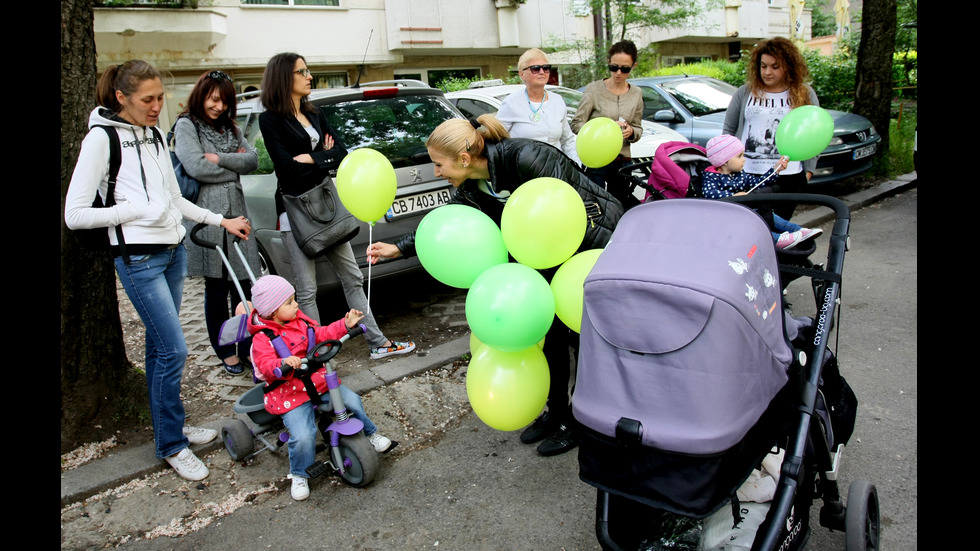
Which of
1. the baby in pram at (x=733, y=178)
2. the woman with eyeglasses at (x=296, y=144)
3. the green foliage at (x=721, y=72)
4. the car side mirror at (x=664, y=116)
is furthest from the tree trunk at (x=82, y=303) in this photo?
the green foliage at (x=721, y=72)

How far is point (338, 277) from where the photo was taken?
4641mm

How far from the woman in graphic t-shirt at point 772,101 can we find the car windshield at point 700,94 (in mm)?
4220

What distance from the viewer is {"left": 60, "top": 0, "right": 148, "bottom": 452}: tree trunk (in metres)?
3.45

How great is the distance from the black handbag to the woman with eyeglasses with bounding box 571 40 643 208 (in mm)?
2313

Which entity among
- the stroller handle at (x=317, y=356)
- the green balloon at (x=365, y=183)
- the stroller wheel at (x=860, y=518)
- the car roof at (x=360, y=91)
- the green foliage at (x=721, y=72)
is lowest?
the stroller wheel at (x=860, y=518)

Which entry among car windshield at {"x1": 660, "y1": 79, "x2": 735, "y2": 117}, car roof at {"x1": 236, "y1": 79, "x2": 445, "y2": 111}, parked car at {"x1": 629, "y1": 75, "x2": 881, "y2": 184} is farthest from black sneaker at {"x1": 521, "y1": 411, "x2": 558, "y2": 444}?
car windshield at {"x1": 660, "y1": 79, "x2": 735, "y2": 117}

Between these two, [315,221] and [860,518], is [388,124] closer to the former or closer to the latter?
[315,221]

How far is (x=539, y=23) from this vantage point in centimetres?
1931

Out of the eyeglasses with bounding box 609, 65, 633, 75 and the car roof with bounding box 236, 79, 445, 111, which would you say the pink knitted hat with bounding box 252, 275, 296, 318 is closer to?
the car roof with bounding box 236, 79, 445, 111

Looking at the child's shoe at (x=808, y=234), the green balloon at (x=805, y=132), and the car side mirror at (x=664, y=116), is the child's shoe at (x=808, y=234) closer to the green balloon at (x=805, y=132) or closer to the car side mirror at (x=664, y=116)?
the green balloon at (x=805, y=132)

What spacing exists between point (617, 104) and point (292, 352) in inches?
144

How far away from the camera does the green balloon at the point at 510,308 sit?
2521 mm
